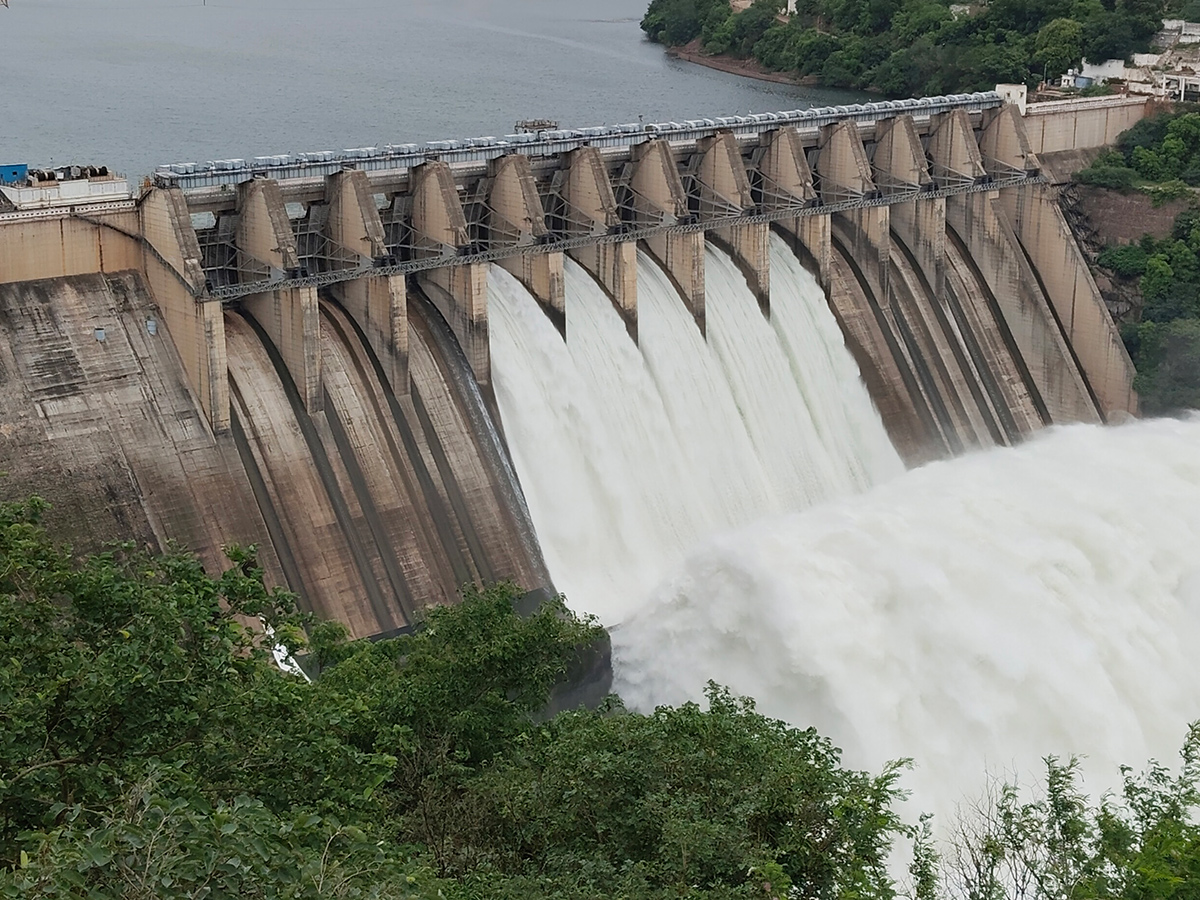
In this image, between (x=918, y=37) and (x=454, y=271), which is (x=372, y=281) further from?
(x=918, y=37)

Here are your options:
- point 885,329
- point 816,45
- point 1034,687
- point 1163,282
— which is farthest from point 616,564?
point 816,45

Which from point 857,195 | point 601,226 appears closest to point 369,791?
point 601,226

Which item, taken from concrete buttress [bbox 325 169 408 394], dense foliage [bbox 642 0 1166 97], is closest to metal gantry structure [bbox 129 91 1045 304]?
concrete buttress [bbox 325 169 408 394]

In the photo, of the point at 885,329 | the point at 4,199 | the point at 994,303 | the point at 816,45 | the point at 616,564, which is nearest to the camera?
the point at 4,199

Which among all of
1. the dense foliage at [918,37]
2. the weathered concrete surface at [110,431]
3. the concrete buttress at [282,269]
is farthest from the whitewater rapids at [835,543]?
the dense foliage at [918,37]

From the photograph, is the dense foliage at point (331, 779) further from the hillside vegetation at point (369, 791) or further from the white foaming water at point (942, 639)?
the white foaming water at point (942, 639)

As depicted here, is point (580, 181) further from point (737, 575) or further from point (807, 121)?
point (737, 575)

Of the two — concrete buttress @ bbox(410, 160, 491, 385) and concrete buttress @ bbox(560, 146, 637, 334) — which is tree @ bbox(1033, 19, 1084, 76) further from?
concrete buttress @ bbox(410, 160, 491, 385)
